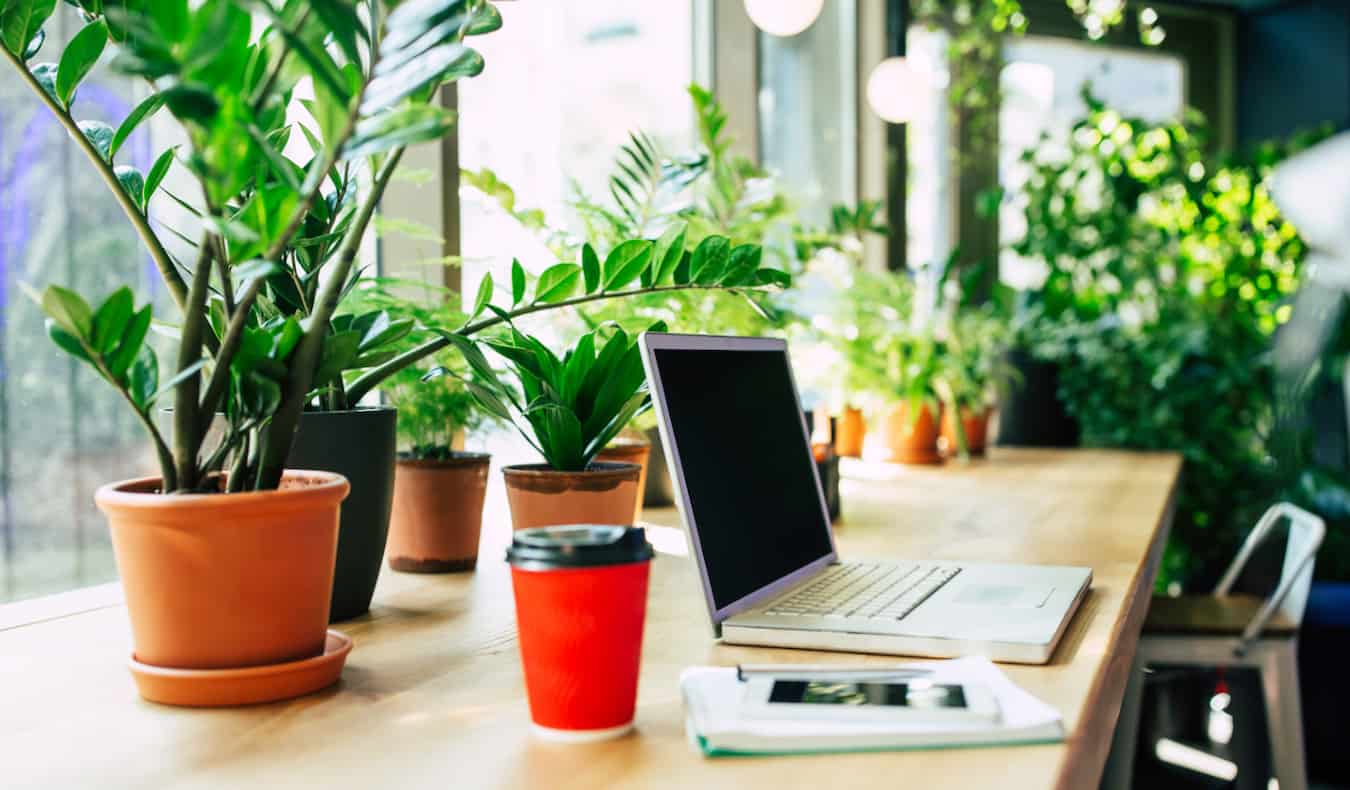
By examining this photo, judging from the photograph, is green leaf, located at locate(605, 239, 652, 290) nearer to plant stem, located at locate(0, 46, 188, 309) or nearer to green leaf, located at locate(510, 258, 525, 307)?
green leaf, located at locate(510, 258, 525, 307)

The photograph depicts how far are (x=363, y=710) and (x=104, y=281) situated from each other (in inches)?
39.7

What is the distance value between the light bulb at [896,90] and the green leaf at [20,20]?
270 centimetres

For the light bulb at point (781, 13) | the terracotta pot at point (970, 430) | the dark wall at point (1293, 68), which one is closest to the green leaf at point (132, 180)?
the light bulb at point (781, 13)

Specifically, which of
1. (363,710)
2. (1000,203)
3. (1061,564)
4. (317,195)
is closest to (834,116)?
(1000,203)

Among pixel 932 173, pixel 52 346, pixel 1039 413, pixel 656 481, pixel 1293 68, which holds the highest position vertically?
pixel 1293 68

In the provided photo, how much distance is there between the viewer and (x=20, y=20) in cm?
86

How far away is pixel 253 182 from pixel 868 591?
0.66m

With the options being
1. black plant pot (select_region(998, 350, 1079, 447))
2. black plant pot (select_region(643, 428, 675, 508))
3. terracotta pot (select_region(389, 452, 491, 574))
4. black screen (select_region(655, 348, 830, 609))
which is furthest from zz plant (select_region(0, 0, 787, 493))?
black plant pot (select_region(998, 350, 1079, 447))

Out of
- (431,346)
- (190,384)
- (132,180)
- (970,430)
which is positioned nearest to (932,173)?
(970,430)

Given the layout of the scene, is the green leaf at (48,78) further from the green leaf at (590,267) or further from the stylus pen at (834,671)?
the stylus pen at (834,671)

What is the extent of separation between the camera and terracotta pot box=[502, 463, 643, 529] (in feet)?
3.90

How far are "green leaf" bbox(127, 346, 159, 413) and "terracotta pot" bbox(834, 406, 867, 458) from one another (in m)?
2.09

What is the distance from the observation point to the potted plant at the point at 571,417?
1168 mm

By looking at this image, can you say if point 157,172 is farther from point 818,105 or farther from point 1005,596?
point 818,105
